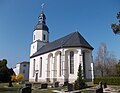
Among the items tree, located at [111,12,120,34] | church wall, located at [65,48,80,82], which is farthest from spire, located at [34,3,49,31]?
tree, located at [111,12,120,34]

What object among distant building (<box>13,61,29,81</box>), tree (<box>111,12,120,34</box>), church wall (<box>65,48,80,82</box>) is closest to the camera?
tree (<box>111,12,120,34</box>)

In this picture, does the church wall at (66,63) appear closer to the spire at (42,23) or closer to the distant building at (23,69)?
the spire at (42,23)

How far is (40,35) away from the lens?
158ft

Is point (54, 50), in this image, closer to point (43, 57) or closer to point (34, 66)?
point (43, 57)

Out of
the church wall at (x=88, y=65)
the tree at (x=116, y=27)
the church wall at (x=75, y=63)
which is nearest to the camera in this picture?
the tree at (x=116, y=27)

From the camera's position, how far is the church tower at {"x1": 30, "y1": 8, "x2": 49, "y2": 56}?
1896 inches

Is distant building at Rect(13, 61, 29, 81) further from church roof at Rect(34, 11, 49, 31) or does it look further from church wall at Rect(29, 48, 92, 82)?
church wall at Rect(29, 48, 92, 82)

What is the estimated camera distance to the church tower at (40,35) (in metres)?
48.2

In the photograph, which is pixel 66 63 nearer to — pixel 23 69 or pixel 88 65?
pixel 88 65

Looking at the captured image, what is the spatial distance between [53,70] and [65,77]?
13.7 ft

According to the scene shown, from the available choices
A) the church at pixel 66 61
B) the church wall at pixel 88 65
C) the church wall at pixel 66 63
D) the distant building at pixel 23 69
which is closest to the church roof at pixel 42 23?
the church at pixel 66 61

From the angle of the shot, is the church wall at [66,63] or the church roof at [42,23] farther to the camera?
the church roof at [42,23]

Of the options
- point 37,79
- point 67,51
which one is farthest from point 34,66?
point 67,51

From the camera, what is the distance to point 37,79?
4284 cm
